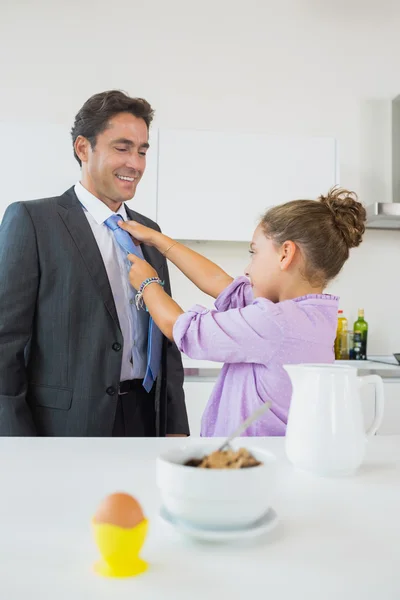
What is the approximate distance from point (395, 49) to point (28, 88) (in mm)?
2320

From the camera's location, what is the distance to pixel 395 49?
3695 millimetres

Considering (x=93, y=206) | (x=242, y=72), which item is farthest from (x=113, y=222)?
(x=242, y=72)

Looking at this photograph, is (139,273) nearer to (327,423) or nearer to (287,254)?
(287,254)

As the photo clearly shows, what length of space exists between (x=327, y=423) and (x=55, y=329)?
0.95 m

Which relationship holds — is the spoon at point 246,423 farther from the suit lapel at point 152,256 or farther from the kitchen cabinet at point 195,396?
the kitchen cabinet at point 195,396

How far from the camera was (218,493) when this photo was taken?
0.61 m

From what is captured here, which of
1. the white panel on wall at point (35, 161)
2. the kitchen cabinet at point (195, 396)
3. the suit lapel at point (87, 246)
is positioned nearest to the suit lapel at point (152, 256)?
the suit lapel at point (87, 246)

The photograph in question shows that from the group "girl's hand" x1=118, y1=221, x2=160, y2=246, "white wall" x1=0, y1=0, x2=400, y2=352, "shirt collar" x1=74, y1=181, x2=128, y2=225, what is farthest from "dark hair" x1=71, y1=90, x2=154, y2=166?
"white wall" x1=0, y1=0, x2=400, y2=352

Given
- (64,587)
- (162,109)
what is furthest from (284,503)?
(162,109)

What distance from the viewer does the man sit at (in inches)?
62.3

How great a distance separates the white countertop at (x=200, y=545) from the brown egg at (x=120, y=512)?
5 centimetres

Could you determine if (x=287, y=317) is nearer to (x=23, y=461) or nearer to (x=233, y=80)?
(x=23, y=461)

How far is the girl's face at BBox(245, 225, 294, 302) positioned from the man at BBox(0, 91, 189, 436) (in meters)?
0.39

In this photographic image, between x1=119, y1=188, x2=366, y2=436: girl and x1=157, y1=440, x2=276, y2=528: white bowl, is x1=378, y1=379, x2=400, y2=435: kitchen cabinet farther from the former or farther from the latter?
x1=157, y1=440, x2=276, y2=528: white bowl
